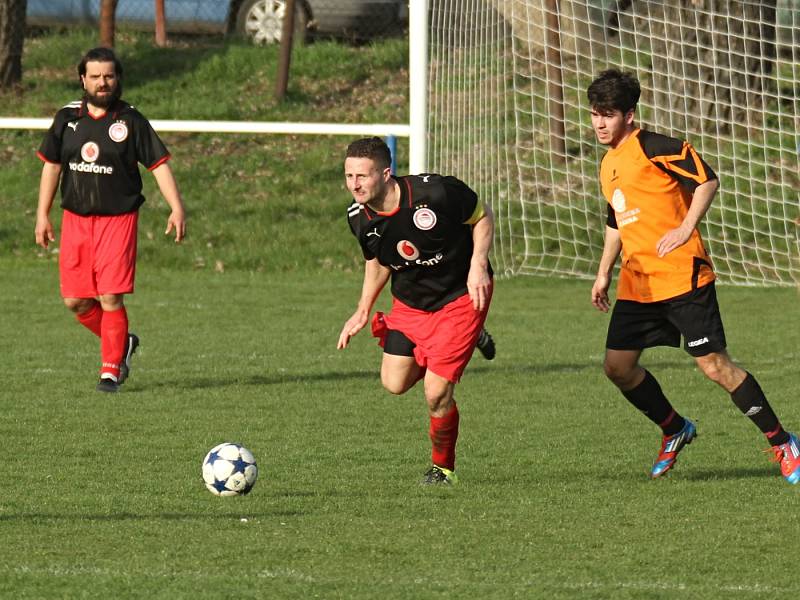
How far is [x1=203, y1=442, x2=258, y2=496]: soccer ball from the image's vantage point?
251 inches

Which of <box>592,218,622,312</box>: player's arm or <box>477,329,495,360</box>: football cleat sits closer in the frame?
<box>592,218,622,312</box>: player's arm

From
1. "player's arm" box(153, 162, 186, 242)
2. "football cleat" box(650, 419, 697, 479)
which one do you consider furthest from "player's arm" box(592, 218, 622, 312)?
"player's arm" box(153, 162, 186, 242)

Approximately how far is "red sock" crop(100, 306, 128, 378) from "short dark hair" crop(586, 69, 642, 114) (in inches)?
150

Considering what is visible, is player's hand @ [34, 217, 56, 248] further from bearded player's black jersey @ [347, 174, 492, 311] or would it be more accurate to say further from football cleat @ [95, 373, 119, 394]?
bearded player's black jersey @ [347, 174, 492, 311]

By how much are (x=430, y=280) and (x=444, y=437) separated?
672 mm

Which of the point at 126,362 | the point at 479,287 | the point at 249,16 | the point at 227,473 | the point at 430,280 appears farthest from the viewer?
the point at 249,16

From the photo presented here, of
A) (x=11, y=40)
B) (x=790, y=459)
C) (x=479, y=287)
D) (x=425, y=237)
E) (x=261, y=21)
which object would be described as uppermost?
(x=261, y=21)

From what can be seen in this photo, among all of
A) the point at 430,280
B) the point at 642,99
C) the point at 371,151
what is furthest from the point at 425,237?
the point at 642,99

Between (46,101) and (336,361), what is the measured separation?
10624 mm

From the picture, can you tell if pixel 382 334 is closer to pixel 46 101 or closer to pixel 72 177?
pixel 72 177

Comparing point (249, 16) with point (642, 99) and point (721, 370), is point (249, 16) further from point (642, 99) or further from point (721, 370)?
point (721, 370)

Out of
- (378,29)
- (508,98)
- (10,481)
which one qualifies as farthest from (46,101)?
(10,481)

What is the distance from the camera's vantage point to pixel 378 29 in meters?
21.6

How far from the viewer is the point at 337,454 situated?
24.6 ft
